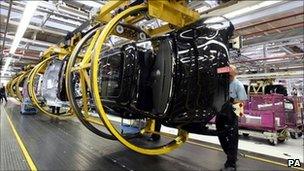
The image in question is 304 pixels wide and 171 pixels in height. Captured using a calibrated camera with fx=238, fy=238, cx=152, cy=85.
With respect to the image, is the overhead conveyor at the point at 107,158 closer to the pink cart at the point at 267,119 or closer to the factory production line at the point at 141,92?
the factory production line at the point at 141,92

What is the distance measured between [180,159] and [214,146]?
141 cm

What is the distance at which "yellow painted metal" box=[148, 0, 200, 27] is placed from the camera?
10.0 feet

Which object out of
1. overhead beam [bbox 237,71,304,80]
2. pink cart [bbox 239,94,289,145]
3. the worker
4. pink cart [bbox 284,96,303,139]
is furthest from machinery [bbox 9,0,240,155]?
overhead beam [bbox 237,71,304,80]

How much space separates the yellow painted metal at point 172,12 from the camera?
10.0 feet

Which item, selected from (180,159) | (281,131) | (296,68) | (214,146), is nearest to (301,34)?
(281,131)

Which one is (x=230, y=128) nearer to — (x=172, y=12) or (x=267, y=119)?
(x=172, y=12)

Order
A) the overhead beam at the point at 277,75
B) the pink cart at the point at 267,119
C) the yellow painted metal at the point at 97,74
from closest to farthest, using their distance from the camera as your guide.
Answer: the yellow painted metal at the point at 97,74, the pink cart at the point at 267,119, the overhead beam at the point at 277,75

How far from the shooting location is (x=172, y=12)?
3318mm

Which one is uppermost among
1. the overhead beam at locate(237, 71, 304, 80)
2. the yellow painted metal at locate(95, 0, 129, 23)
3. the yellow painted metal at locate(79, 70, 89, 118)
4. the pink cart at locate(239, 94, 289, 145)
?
the yellow painted metal at locate(95, 0, 129, 23)

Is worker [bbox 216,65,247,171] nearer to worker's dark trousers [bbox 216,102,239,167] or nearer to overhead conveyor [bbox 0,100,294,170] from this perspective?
worker's dark trousers [bbox 216,102,239,167]

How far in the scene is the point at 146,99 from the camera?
3.19m

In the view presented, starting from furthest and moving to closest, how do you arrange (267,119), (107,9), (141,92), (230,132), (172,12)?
(267,119) → (107,9) → (230,132) → (172,12) → (141,92)

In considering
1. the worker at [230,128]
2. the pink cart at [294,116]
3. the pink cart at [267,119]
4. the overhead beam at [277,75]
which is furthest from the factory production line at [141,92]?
the overhead beam at [277,75]

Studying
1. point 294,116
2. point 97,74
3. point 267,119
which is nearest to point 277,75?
point 294,116
